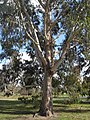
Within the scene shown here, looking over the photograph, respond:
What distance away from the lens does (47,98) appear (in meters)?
25.3

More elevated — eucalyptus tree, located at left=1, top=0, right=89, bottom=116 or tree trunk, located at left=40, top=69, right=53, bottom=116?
eucalyptus tree, located at left=1, top=0, right=89, bottom=116

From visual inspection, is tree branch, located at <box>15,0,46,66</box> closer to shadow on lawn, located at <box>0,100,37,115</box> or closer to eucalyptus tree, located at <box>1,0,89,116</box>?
eucalyptus tree, located at <box>1,0,89,116</box>

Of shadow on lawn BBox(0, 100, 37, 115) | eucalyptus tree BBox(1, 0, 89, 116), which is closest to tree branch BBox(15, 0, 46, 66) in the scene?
eucalyptus tree BBox(1, 0, 89, 116)

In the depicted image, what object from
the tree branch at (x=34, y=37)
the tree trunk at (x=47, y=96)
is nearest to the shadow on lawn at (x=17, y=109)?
the tree trunk at (x=47, y=96)

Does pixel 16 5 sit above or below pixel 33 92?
above

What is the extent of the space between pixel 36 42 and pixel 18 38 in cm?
138

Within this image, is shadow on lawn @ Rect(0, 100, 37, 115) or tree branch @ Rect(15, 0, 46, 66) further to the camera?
shadow on lawn @ Rect(0, 100, 37, 115)

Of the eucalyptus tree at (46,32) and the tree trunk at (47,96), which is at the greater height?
the eucalyptus tree at (46,32)

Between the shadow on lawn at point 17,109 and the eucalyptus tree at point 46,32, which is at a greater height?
the eucalyptus tree at point 46,32

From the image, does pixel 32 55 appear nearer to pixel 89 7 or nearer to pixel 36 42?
pixel 36 42

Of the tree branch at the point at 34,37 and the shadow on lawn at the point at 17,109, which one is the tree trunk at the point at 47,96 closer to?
the tree branch at the point at 34,37

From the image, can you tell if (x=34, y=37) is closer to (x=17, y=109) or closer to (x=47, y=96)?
(x=47, y=96)

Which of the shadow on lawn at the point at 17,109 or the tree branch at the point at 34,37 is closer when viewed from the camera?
the tree branch at the point at 34,37

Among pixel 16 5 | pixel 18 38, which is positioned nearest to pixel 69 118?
pixel 18 38
